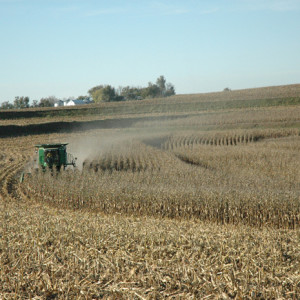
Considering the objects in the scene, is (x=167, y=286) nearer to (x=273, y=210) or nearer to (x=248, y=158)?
(x=273, y=210)

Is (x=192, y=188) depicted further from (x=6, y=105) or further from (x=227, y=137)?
(x=6, y=105)

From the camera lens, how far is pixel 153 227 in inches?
339

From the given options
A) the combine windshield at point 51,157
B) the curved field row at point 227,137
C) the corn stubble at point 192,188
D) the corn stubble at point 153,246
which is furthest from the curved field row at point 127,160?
the corn stubble at point 153,246

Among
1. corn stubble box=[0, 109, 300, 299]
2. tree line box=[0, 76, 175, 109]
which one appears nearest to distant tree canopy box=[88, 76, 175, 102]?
tree line box=[0, 76, 175, 109]

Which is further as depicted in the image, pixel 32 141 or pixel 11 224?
pixel 32 141

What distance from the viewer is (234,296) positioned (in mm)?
5492

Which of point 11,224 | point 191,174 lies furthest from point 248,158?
point 11,224

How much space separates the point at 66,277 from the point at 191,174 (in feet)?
43.7

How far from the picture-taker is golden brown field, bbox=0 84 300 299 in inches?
228

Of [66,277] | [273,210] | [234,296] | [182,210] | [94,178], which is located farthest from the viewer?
→ [94,178]

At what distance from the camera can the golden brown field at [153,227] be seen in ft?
19.0

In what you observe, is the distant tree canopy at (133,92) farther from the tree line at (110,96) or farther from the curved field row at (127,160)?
the curved field row at (127,160)

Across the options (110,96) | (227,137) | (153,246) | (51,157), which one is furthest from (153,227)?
(110,96)

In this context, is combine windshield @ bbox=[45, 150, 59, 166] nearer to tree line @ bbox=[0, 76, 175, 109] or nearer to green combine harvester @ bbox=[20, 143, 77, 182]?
green combine harvester @ bbox=[20, 143, 77, 182]
